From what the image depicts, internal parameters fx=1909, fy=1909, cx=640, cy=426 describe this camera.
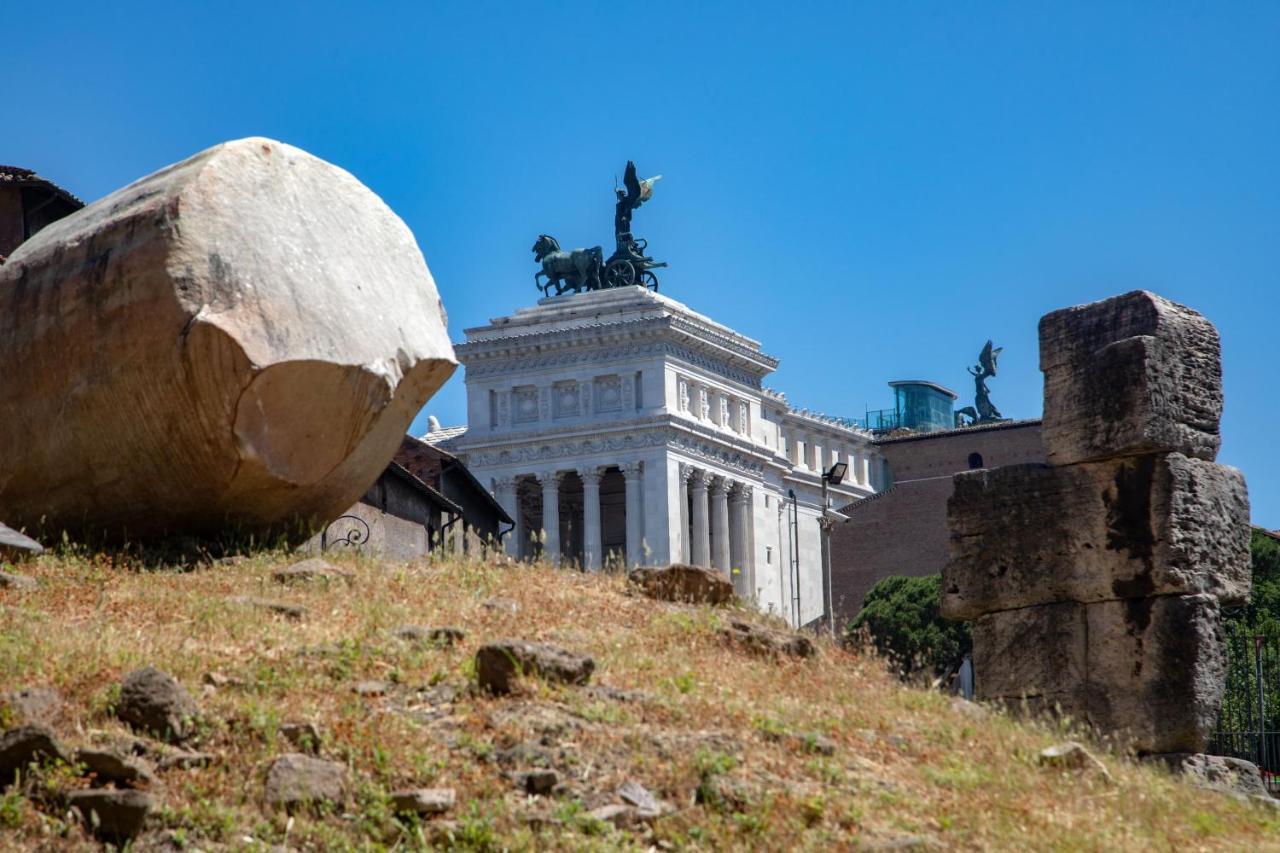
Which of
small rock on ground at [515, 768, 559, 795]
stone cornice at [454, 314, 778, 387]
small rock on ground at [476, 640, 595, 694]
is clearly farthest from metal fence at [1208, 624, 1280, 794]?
stone cornice at [454, 314, 778, 387]

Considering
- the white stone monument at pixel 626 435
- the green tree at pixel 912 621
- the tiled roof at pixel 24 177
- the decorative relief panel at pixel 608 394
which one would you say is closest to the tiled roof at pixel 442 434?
the white stone monument at pixel 626 435

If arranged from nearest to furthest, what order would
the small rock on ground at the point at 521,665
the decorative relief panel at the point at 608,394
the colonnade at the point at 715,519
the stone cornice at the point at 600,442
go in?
the small rock on ground at the point at 521,665 → the stone cornice at the point at 600,442 → the colonnade at the point at 715,519 → the decorative relief panel at the point at 608,394

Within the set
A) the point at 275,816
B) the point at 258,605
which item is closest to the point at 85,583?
the point at 258,605

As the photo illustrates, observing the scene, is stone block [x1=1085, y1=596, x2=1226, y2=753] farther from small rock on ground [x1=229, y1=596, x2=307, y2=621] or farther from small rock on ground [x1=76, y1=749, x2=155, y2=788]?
small rock on ground [x1=76, y1=749, x2=155, y2=788]

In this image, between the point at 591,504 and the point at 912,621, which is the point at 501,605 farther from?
the point at 591,504

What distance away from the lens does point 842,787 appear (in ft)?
28.8

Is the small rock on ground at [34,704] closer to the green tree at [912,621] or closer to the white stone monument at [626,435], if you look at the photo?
the green tree at [912,621]

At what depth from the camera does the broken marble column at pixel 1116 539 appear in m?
12.9

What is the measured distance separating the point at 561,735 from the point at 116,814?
2.08 m

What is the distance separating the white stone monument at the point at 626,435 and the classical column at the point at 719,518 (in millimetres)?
74

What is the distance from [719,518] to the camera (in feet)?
258

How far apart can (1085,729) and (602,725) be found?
4.50m

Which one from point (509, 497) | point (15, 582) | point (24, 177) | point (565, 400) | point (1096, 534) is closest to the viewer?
point (15, 582)

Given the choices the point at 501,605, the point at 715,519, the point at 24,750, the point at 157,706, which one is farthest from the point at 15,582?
the point at 715,519
